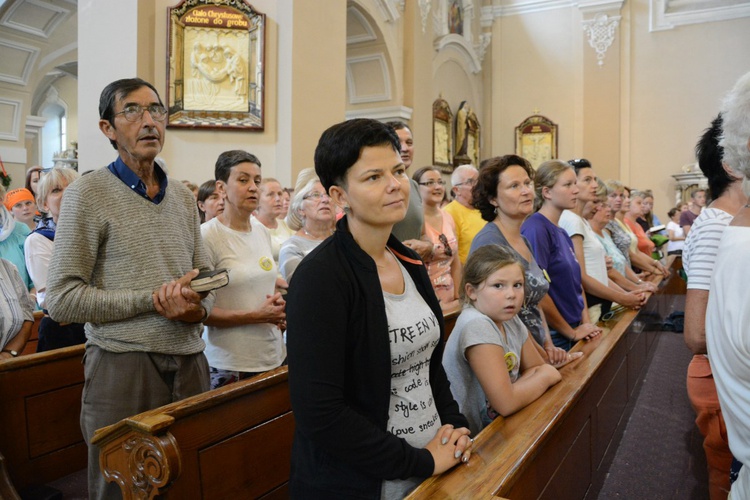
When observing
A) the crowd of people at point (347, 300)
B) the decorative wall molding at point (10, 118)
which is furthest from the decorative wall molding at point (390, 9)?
the crowd of people at point (347, 300)

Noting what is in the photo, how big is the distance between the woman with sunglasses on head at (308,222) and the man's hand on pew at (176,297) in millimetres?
991

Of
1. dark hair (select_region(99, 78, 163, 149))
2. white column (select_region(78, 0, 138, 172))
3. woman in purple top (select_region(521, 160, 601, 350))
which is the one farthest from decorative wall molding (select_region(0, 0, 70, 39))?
woman in purple top (select_region(521, 160, 601, 350))

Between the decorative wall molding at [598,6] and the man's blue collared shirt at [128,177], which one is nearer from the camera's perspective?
the man's blue collared shirt at [128,177]

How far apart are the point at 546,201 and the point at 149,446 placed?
7.90 feet

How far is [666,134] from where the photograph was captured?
1225 centimetres

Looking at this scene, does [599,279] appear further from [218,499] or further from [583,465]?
[218,499]

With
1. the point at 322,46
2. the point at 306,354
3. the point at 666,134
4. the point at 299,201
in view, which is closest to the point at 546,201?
the point at 299,201

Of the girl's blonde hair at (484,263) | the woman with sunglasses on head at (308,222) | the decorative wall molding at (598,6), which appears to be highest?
the decorative wall molding at (598,6)

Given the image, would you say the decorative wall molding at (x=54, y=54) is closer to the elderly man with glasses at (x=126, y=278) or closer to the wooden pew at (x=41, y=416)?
the wooden pew at (x=41, y=416)

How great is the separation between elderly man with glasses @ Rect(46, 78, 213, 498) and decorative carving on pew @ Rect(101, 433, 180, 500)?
0.59ft

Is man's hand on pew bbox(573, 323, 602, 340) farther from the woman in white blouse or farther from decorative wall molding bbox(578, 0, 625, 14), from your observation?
decorative wall molding bbox(578, 0, 625, 14)

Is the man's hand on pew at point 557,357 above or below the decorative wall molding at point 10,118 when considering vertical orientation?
below

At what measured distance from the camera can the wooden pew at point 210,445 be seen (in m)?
1.59

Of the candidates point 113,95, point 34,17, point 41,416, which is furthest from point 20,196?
point 34,17
